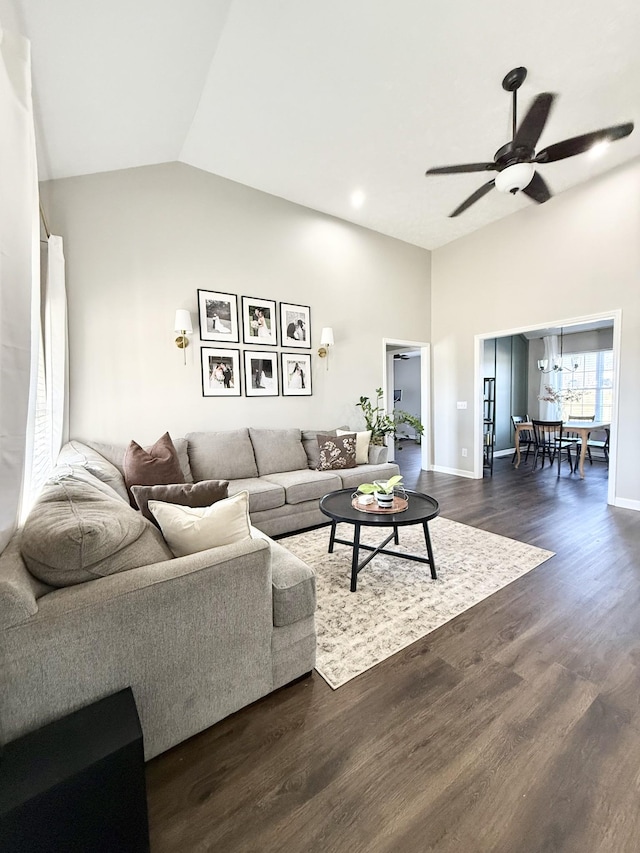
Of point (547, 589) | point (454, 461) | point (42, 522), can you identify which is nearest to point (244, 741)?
point (42, 522)

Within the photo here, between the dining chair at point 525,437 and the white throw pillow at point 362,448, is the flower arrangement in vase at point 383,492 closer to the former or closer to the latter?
the white throw pillow at point 362,448

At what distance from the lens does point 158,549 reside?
1364mm

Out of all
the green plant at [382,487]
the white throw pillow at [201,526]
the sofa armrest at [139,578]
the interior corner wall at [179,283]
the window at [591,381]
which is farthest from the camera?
the window at [591,381]

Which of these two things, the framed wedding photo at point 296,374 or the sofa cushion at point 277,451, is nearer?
the sofa cushion at point 277,451

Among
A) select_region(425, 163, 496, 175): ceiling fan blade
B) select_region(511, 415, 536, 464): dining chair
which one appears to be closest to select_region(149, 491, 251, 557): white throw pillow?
select_region(425, 163, 496, 175): ceiling fan blade

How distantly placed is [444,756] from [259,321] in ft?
13.0

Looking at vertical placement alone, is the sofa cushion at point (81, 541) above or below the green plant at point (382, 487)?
above

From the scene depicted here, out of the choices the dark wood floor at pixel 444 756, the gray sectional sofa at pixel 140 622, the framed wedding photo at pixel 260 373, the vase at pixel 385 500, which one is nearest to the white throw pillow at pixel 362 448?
the framed wedding photo at pixel 260 373

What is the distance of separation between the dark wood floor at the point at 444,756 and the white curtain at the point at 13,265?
42.2 inches

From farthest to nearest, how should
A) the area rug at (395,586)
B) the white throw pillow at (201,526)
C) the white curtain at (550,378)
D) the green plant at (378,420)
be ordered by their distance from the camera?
1. the white curtain at (550,378)
2. the green plant at (378,420)
3. the area rug at (395,586)
4. the white throw pillow at (201,526)

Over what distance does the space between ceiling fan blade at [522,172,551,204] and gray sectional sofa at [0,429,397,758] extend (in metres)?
3.30

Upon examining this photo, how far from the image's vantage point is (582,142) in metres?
2.38

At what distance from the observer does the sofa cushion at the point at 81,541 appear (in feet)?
3.62

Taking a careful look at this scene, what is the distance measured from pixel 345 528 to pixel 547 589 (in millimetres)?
1684
